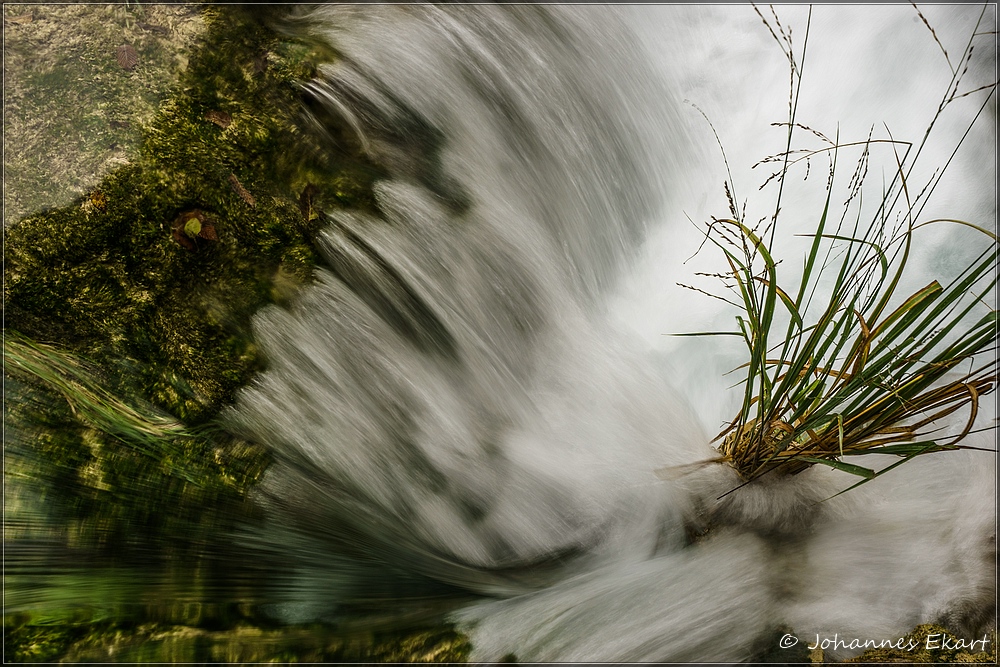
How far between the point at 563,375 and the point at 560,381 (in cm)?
3

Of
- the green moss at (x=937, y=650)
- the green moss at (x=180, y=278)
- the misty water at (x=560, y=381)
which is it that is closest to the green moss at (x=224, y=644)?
the misty water at (x=560, y=381)

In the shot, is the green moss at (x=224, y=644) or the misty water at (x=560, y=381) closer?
the green moss at (x=224, y=644)

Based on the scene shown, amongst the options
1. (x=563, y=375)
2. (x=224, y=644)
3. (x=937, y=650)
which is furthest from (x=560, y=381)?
(x=937, y=650)

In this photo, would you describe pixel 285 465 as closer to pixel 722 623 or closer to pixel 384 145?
pixel 384 145

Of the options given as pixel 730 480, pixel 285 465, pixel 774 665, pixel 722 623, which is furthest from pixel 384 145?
pixel 774 665

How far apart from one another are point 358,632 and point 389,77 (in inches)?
75.3

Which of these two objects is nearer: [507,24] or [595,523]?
[595,523]

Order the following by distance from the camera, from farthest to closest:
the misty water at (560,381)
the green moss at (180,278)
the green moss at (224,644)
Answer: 1. the misty water at (560,381)
2. the green moss at (180,278)
3. the green moss at (224,644)

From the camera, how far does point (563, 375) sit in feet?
6.98

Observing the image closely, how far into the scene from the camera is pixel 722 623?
1.99m

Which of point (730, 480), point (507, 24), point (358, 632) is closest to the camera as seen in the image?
point (358, 632)

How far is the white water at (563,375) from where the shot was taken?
196cm

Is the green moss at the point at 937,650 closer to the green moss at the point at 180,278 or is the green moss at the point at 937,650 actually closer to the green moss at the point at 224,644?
the green moss at the point at 224,644

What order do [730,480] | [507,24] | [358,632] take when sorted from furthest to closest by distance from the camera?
[507,24]
[730,480]
[358,632]
